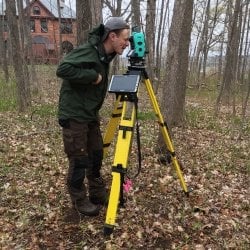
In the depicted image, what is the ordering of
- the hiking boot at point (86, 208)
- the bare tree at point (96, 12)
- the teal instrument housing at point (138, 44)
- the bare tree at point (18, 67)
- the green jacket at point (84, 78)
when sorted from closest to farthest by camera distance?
the green jacket at point (84, 78) < the teal instrument housing at point (138, 44) < the hiking boot at point (86, 208) < the bare tree at point (96, 12) < the bare tree at point (18, 67)

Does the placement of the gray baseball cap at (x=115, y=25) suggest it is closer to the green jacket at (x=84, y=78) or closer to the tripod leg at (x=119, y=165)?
the green jacket at (x=84, y=78)

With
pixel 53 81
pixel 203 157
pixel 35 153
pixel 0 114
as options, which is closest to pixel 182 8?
pixel 203 157

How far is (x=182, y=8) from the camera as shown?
5348 millimetres

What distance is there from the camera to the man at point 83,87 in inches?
144

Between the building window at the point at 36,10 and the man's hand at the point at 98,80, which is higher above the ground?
the building window at the point at 36,10

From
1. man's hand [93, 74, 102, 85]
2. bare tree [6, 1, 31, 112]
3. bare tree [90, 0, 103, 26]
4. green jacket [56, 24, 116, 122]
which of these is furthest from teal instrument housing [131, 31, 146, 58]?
bare tree [6, 1, 31, 112]

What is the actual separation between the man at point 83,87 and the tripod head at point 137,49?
82 mm

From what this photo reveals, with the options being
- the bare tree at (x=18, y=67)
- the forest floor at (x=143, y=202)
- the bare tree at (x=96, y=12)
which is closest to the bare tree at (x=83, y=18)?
the bare tree at (x=96, y=12)

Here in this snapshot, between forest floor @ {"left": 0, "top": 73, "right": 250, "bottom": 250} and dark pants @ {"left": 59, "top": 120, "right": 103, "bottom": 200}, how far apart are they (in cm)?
51

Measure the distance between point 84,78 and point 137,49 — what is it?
2.33 ft

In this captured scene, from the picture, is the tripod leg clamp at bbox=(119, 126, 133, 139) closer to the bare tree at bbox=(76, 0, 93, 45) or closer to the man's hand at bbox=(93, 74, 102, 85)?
the man's hand at bbox=(93, 74, 102, 85)

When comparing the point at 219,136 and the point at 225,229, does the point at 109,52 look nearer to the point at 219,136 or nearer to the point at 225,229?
the point at 225,229

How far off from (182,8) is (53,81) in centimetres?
1527

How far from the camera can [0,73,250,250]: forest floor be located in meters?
4.02
